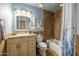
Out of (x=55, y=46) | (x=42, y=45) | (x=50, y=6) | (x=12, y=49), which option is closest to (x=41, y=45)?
(x=42, y=45)

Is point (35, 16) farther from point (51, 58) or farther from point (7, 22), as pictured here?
point (51, 58)

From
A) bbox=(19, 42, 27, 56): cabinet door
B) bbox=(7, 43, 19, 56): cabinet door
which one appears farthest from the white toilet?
bbox=(7, 43, 19, 56): cabinet door

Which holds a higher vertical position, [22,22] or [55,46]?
[22,22]

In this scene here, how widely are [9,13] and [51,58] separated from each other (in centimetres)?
78

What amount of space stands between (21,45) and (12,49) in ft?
0.40

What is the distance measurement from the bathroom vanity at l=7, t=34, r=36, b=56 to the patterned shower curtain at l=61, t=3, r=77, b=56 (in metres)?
0.40

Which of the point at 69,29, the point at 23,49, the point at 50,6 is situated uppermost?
the point at 50,6

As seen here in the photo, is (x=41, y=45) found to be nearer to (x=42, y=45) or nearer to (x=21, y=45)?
(x=42, y=45)

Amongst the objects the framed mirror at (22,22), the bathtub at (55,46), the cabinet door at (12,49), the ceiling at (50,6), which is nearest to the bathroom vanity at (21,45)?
the cabinet door at (12,49)

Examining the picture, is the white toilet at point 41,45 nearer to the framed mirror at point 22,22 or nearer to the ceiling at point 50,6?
the framed mirror at point 22,22

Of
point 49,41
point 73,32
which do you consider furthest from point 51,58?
point 73,32

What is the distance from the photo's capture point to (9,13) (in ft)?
5.16

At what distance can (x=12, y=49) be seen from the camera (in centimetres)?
160

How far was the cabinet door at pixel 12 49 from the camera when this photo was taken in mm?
1590
